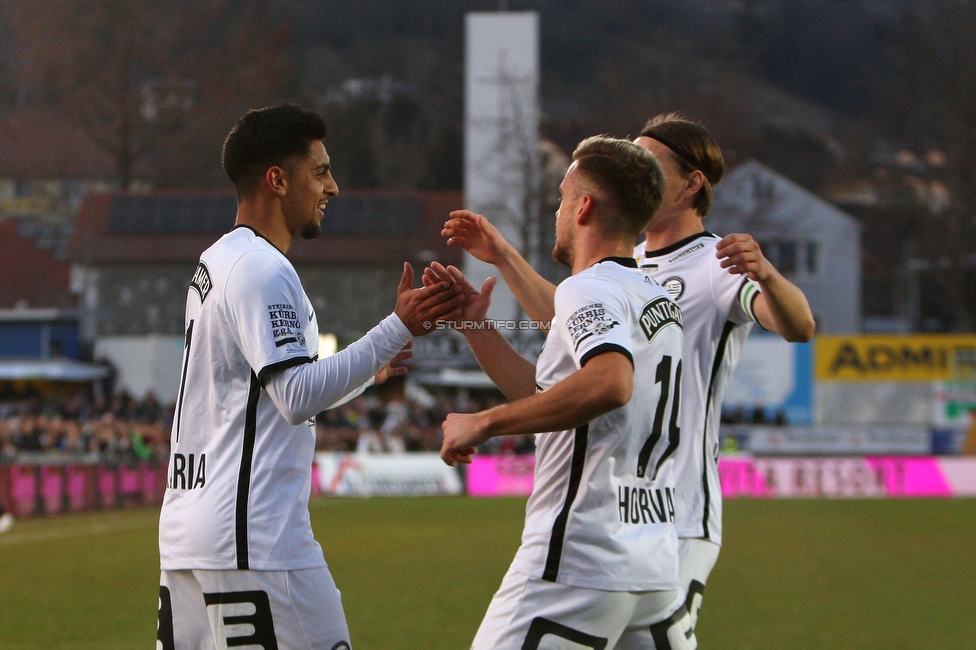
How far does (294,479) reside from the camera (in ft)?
13.7

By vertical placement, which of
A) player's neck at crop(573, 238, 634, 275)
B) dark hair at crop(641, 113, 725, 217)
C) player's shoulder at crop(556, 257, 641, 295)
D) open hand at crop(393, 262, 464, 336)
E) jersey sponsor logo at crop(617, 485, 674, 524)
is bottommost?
jersey sponsor logo at crop(617, 485, 674, 524)

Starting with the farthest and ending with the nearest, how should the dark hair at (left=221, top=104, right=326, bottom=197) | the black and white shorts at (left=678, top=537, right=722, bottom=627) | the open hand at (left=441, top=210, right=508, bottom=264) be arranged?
the open hand at (left=441, top=210, right=508, bottom=264) < the black and white shorts at (left=678, top=537, right=722, bottom=627) < the dark hair at (left=221, top=104, right=326, bottom=197)

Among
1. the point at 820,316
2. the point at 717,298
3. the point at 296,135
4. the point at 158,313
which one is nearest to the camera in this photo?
the point at 296,135

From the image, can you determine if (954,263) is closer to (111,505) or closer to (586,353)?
(111,505)

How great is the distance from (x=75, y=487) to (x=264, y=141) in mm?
21334

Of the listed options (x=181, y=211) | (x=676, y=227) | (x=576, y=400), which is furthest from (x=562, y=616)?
(x=181, y=211)

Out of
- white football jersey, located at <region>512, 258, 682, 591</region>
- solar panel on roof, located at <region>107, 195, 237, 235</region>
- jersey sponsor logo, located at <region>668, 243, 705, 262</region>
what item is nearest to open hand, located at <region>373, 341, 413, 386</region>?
white football jersey, located at <region>512, 258, 682, 591</region>

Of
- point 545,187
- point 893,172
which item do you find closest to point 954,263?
point 893,172

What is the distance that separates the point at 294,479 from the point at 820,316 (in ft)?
180

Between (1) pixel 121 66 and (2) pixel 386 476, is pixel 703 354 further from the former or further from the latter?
(1) pixel 121 66

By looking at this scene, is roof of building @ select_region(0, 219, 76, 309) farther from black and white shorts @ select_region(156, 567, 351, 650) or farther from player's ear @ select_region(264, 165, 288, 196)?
black and white shorts @ select_region(156, 567, 351, 650)

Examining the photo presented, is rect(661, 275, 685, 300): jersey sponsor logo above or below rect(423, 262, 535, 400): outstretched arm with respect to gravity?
above

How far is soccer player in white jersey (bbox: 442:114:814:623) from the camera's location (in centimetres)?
466

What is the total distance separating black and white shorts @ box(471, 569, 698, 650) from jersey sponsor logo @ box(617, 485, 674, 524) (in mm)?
228
